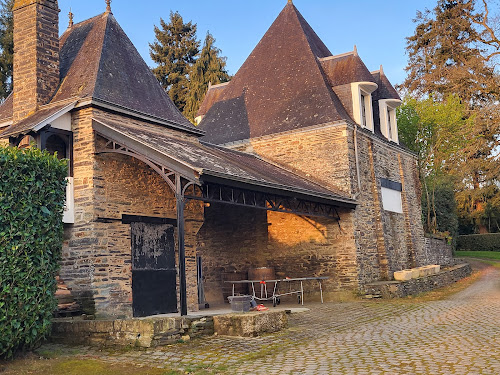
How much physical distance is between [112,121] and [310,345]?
6.19 m

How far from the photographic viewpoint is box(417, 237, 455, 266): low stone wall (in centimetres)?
2075

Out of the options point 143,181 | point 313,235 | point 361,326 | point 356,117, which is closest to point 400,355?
point 361,326

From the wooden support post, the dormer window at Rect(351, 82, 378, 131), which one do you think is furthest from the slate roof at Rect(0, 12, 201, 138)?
the dormer window at Rect(351, 82, 378, 131)

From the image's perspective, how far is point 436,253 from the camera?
881 inches

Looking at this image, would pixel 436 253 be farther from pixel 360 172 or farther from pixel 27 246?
pixel 27 246

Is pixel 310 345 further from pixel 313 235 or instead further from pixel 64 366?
pixel 313 235

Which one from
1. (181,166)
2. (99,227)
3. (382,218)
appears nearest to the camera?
(181,166)

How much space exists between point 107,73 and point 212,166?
369 cm

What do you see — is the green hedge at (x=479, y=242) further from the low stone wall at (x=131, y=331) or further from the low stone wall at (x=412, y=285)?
the low stone wall at (x=131, y=331)

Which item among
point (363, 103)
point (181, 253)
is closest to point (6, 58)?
point (363, 103)

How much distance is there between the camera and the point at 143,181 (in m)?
11.3

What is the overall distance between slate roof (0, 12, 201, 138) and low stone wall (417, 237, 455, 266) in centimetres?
1204

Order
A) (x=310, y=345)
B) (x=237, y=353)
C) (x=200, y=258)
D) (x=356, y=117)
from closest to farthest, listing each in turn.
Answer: (x=237, y=353) → (x=310, y=345) → (x=200, y=258) → (x=356, y=117)

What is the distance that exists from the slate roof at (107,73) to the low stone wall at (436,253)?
39.5 ft
